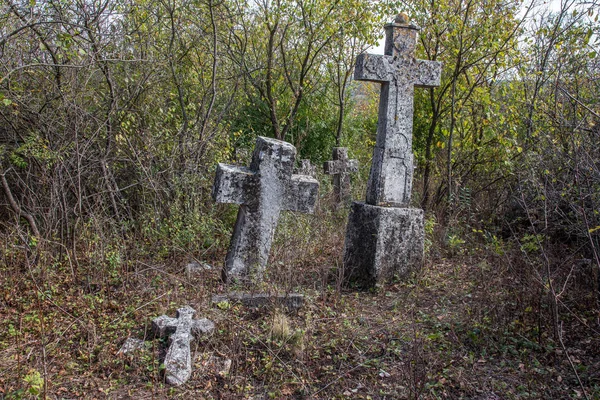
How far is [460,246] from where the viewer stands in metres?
6.90

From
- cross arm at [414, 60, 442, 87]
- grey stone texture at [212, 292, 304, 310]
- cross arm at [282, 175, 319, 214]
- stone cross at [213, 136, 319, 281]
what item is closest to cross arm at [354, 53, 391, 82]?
cross arm at [414, 60, 442, 87]

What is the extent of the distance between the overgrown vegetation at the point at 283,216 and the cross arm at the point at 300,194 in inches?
19.3

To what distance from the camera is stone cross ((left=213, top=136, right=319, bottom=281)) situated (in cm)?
550

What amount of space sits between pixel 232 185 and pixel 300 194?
750mm

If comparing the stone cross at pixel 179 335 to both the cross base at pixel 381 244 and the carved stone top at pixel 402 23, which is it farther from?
the carved stone top at pixel 402 23

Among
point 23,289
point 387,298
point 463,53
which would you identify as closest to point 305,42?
point 463,53

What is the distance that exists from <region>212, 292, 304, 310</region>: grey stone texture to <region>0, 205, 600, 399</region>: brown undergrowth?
9 centimetres

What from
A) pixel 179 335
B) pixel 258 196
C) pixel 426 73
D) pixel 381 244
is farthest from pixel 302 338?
pixel 426 73

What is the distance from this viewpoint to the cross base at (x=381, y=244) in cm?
588

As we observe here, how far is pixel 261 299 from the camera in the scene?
4.94 m

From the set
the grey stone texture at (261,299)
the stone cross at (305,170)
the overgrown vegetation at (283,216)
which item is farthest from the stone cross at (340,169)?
the grey stone texture at (261,299)

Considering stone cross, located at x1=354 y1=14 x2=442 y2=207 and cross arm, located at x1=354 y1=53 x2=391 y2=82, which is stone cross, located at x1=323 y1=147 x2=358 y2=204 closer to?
stone cross, located at x1=354 y1=14 x2=442 y2=207

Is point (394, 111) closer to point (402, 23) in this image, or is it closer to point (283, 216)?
point (402, 23)

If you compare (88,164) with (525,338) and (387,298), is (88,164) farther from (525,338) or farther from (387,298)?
(525,338)
